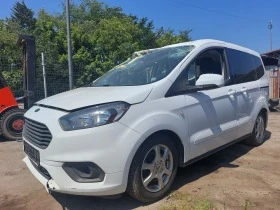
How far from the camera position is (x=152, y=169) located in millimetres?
3545

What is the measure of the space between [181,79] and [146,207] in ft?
5.05

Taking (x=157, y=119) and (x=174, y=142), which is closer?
(x=157, y=119)

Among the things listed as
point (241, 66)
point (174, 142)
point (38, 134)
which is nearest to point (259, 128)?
point (241, 66)

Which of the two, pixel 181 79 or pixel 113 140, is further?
pixel 181 79

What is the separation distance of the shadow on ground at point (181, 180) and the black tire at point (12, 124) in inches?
152

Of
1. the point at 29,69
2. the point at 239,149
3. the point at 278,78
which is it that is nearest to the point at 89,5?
the point at 278,78

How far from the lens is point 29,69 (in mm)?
7688

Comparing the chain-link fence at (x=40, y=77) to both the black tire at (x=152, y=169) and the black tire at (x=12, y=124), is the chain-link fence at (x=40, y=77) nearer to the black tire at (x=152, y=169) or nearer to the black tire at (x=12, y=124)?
the black tire at (x=12, y=124)

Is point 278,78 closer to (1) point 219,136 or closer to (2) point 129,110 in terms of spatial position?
(1) point 219,136

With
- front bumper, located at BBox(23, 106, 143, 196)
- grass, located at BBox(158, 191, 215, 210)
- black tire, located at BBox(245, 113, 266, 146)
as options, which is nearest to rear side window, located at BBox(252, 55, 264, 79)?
black tire, located at BBox(245, 113, 266, 146)

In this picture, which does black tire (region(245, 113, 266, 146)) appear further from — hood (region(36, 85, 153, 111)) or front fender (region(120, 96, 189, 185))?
hood (region(36, 85, 153, 111))

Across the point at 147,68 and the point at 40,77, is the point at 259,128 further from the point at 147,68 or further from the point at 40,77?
the point at 40,77

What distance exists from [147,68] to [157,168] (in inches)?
52.6

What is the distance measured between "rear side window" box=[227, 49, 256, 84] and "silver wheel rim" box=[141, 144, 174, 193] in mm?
1995
